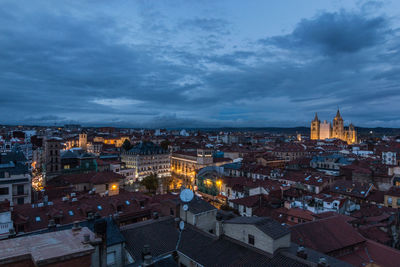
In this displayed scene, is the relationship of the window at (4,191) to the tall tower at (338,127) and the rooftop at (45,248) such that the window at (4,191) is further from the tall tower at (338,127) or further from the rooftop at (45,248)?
the tall tower at (338,127)

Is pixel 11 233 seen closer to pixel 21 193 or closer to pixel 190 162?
pixel 21 193

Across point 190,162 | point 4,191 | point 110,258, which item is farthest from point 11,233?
point 190,162

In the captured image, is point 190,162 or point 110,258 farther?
point 190,162

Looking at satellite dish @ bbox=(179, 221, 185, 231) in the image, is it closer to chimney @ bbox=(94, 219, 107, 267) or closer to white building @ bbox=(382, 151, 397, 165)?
chimney @ bbox=(94, 219, 107, 267)

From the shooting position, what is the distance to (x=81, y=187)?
47938 millimetres

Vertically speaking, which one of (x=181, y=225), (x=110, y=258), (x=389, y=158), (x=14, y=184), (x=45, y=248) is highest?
(x=45, y=248)

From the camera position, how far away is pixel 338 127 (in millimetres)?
191250

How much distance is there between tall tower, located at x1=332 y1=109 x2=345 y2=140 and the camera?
625 ft

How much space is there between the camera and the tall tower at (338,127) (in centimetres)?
19038

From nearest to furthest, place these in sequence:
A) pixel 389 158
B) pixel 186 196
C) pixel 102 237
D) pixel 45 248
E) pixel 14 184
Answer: pixel 45 248 → pixel 102 237 → pixel 186 196 → pixel 14 184 → pixel 389 158

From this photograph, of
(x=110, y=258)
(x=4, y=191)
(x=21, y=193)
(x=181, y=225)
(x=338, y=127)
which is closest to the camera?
(x=110, y=258)

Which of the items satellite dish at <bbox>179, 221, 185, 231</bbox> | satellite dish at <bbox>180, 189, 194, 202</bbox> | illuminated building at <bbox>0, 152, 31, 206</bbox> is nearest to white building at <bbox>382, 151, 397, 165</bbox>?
satellite dish at <bbox>180, 189, 194, 202</bbox>

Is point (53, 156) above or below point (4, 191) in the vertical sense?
above

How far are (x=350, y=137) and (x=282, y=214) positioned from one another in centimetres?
18287
